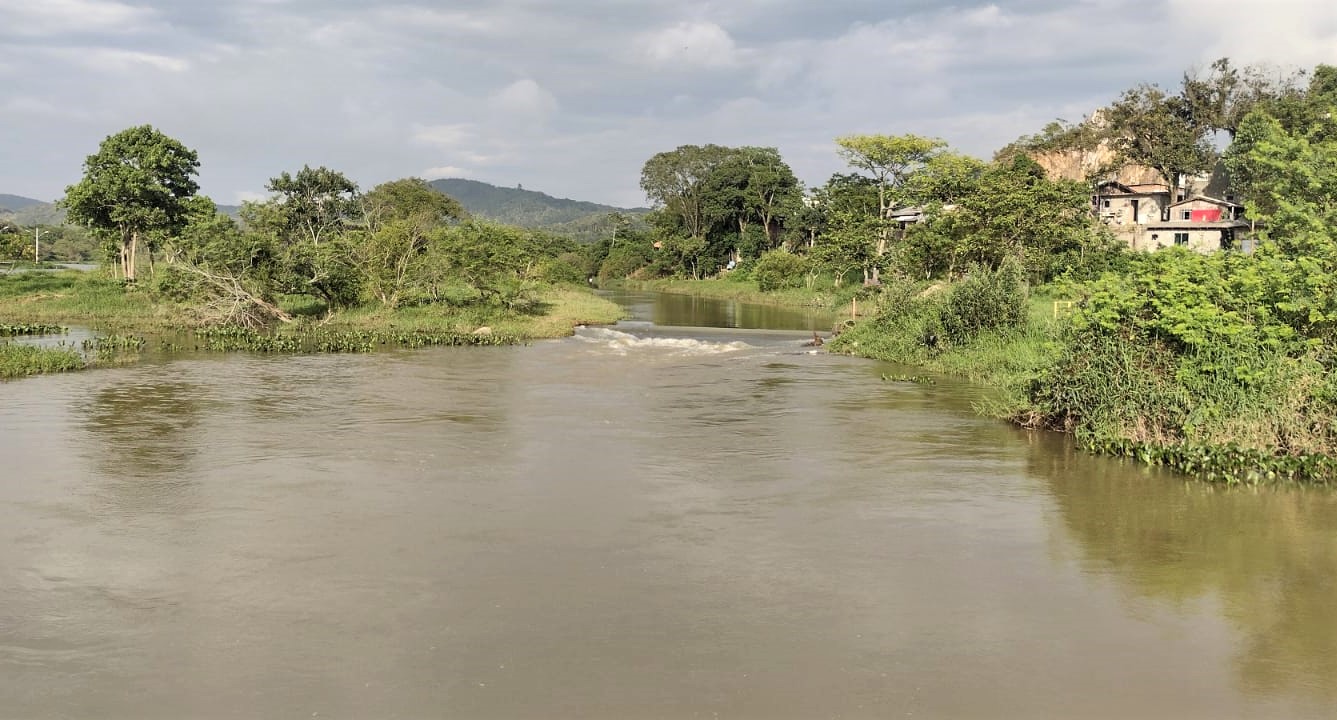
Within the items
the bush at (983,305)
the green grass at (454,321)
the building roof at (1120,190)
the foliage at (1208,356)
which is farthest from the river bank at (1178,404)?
the building roof at (1120,190)

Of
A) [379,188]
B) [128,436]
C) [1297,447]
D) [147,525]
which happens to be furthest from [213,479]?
[379,188]

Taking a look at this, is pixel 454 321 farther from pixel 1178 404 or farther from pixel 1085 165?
pixel 1085 165

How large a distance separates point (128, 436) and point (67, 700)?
10.3 meters

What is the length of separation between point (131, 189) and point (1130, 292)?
43.7 m

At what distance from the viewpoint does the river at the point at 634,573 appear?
23.0 feet

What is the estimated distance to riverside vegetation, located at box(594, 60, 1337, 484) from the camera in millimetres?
13703

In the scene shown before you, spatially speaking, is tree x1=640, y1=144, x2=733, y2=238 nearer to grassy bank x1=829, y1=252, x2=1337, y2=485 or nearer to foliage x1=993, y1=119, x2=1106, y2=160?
foliage x1=993, y1=119, x2=1106, y2=160

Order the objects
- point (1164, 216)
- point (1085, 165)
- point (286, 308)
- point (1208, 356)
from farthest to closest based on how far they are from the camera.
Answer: point (1085, 165)
point (1164, 216)
point (286, 308)
point (1208, 356)

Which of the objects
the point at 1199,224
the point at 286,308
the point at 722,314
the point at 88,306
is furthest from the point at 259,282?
the point at 1199,224

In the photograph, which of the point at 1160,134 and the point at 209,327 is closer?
the point at 209,327

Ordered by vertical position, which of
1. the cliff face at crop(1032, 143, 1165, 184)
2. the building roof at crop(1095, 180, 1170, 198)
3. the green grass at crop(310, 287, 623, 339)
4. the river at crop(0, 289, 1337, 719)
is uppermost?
the cliff face at crop(1032, 143, 1165, 184)

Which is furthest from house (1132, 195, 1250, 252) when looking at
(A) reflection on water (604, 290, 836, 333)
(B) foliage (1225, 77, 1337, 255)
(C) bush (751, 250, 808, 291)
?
(B) foliage (1225, 77, 1337, 255)

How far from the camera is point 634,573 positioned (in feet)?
31.0

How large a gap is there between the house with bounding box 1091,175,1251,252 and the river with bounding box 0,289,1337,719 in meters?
46.1
